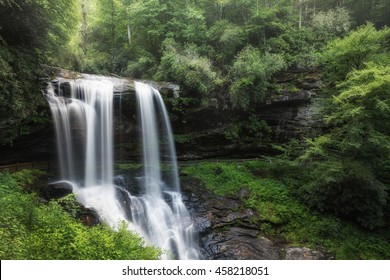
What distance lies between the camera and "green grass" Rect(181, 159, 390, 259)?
10.5m

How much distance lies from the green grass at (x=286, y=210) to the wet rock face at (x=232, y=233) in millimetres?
427

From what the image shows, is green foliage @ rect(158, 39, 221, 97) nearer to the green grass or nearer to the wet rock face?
the green grass

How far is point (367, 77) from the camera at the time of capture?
10.3 meters

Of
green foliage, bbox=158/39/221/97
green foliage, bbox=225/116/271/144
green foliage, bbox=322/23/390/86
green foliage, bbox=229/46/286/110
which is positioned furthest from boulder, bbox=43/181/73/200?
green foliage, bbox=322/23/390/86

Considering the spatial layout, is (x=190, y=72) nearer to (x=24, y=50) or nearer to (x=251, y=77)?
(x=251, y=77)

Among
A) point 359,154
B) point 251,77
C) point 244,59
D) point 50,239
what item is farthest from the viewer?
point 244,59

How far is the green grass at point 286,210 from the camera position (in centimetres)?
1048

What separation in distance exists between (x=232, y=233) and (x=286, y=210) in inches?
125

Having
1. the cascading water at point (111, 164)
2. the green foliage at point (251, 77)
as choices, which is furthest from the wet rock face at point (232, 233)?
the green foliage at point (251, 77)

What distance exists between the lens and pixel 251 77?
1485cm

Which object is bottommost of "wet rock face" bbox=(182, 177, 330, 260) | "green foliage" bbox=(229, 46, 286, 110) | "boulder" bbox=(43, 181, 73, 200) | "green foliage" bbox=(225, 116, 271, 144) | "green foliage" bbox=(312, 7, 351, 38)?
"wet rock face" bbox=(182, 177, 330, 260)

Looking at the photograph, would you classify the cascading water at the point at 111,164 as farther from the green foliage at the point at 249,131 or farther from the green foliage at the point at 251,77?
the green foliage at the point at 251,77

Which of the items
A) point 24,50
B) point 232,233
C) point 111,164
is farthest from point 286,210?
point 24,50

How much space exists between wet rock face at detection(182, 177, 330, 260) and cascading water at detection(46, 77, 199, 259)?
0.55 metres
